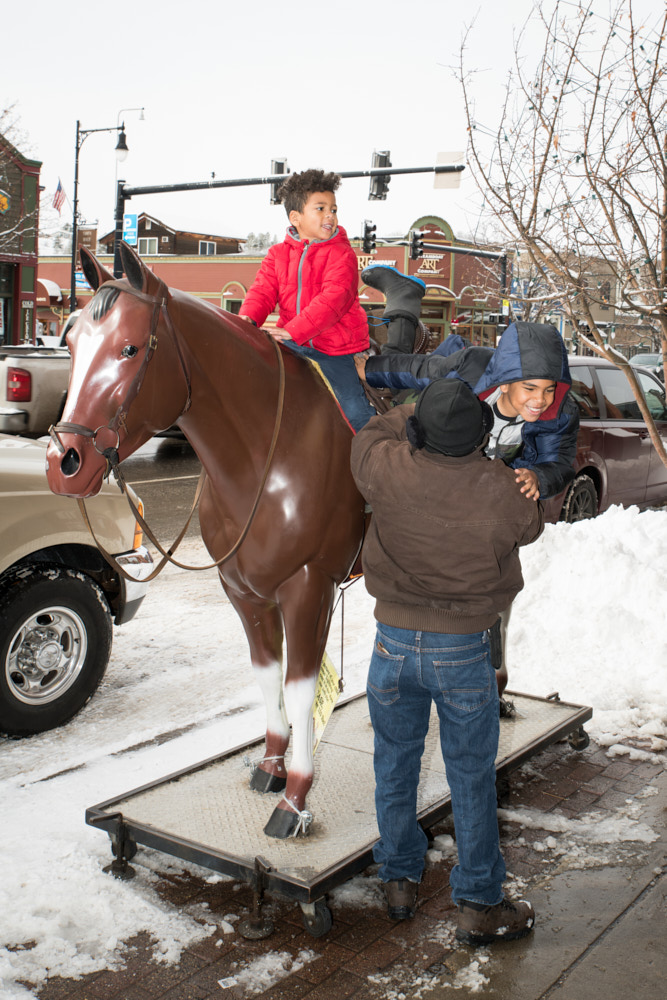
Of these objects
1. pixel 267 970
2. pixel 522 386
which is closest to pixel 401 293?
pixel 522 386

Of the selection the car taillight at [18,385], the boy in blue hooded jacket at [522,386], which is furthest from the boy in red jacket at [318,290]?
the car taillight at [18,385]

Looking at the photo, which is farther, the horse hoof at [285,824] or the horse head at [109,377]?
the horse hoof at [285,824]

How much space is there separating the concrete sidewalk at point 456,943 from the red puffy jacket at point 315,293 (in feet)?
7.38

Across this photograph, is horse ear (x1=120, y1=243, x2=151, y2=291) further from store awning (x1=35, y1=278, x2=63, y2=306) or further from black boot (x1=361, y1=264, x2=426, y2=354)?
store awning (x1=35, y1=278, x2=63, y2=306)

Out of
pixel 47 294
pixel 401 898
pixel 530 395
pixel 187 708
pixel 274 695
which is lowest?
pixel 187 708

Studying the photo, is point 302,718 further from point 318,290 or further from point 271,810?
point 318,290

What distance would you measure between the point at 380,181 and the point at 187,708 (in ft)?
58.8

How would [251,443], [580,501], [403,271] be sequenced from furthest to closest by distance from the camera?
[403,271] → [580,501] → [251,443]

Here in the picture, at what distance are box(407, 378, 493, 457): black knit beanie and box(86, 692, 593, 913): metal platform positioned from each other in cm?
161

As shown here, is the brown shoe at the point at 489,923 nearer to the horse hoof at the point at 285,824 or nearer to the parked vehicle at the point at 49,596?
the horse hoof at the point at 285,824

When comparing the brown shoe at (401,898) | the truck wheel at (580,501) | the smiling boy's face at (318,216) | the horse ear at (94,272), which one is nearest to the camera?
the horse ear at (94,272)

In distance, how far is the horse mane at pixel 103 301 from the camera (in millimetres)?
2963

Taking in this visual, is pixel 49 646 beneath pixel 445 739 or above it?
beneath

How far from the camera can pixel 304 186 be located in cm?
380
